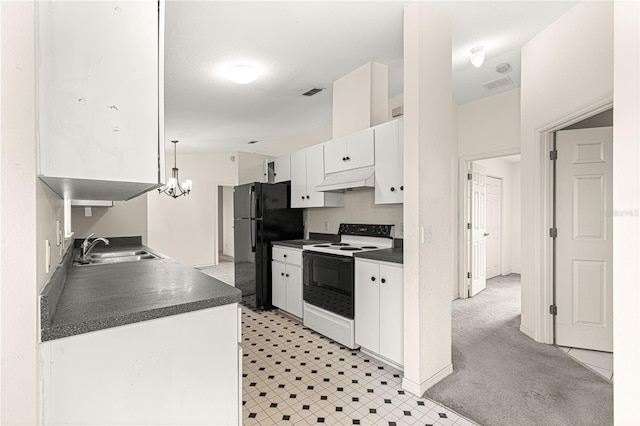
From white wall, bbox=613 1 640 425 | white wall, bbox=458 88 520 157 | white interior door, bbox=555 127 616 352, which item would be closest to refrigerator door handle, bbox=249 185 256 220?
white wall, bbox=458 88 520 157

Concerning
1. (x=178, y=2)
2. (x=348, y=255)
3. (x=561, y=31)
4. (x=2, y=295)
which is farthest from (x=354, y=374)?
(x=561, y=31)

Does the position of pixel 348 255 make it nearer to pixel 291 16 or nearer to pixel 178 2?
pixel 291 16

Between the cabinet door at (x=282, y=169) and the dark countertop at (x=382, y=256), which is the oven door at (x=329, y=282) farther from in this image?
the cabinet door at (x=282, y=169)

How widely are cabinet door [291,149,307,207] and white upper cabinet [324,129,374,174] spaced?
0.45 meters

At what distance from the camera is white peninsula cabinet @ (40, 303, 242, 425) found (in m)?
1.08

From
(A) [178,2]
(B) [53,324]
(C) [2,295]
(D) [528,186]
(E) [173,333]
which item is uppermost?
(A) [178,2]

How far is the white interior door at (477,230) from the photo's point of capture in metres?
4.65

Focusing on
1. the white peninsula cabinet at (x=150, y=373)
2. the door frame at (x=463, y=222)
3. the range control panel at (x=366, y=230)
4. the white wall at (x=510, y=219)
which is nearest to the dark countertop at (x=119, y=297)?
the white peninsula cabinet at (x=150, y=373)

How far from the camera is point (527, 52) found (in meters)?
3.11

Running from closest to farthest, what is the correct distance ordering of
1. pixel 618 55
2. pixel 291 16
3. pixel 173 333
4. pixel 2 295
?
1. pixel 2 295
2. pixel 173 333
3. pixel 618 55
4. pixel 291 16

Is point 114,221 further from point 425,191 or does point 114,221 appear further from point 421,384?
point 421,384

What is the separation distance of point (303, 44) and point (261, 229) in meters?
2.17

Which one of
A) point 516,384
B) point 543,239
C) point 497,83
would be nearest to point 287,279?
point 516,384

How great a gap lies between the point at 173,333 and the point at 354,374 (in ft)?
5.36
